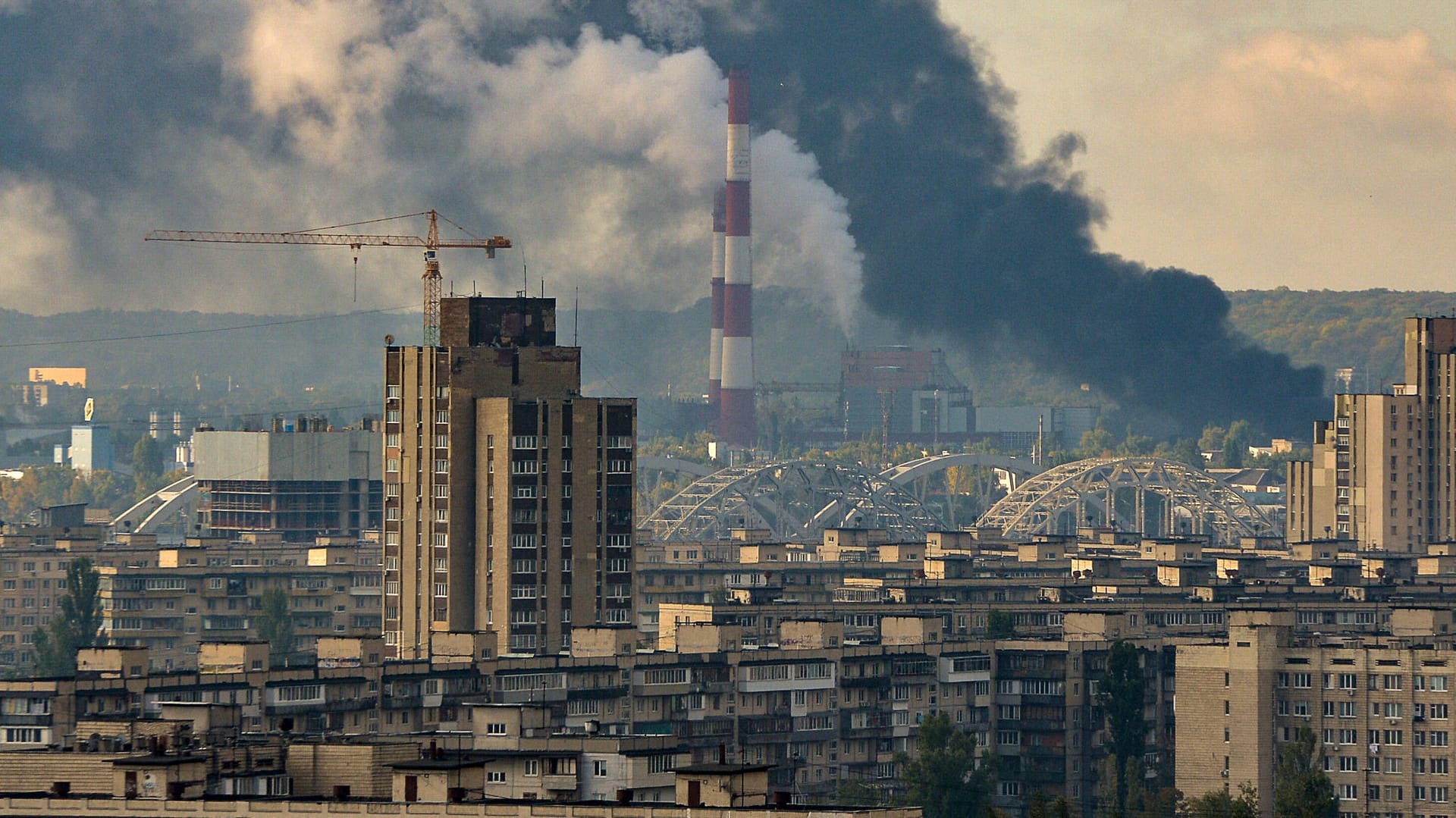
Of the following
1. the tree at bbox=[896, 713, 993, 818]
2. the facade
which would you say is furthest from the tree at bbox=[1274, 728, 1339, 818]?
the facade

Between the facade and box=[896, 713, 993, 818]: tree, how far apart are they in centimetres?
9182

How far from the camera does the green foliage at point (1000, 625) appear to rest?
112900 mm

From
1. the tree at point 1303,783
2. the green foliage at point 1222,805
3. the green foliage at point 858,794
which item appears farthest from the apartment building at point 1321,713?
the green foliage at point 858,794

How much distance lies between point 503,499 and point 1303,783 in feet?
100

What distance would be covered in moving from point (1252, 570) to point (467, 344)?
41.1 metres

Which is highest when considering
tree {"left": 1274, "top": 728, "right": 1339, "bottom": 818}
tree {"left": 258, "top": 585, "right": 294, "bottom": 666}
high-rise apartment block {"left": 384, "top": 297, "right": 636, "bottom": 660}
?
high-rise apartment block {"left": 384, "top": 297, "right": 636, "bottom": 660}

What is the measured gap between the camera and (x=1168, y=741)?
10312cm

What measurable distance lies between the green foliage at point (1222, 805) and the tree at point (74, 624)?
49.6 metres

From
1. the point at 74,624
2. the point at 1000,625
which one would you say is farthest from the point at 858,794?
the point at 74,624

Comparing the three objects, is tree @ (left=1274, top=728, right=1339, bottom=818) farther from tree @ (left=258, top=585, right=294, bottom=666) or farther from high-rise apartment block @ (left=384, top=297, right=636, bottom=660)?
tree @ (left=258, top=585, right=294, bottom=666)

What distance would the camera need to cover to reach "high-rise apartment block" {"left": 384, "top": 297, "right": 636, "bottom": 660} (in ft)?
349

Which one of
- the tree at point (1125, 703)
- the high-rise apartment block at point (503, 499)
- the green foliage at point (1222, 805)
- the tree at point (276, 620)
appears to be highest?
the high-rise apartment block at point (503, 499)

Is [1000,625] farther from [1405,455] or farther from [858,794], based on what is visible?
[1405,455]

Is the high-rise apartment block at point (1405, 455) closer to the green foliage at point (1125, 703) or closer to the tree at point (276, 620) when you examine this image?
the tree at point (276, 620)
